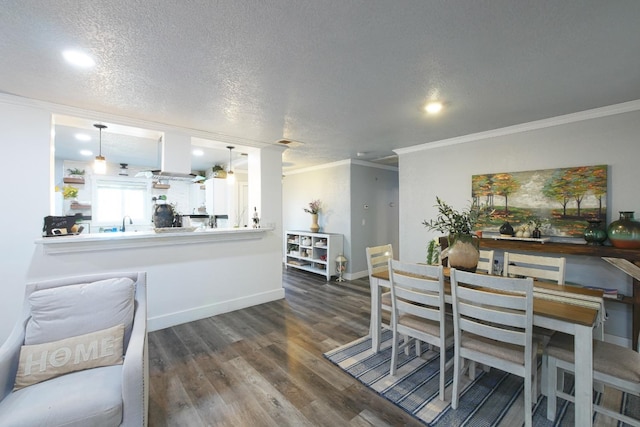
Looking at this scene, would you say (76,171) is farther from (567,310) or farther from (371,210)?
(567,310)

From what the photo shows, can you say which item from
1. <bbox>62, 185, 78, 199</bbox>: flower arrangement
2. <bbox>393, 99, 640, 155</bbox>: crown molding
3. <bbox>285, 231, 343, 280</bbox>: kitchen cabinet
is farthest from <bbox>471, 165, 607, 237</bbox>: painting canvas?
<bbox>62, 185, 78, 199</bbox>: flower arrangement

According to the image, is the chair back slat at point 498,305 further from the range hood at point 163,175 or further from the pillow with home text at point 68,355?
the range hood at point 163,175

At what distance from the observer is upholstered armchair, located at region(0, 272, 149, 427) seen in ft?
4.35

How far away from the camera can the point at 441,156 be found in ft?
13.9

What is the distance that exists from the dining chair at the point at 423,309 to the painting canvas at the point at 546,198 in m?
1.92

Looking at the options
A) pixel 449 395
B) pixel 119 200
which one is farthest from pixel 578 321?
pixel 119 200

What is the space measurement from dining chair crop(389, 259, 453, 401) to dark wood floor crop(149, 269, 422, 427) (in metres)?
0.52

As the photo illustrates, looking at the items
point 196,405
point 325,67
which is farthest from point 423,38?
point 196,405

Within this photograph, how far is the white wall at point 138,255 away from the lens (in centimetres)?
255

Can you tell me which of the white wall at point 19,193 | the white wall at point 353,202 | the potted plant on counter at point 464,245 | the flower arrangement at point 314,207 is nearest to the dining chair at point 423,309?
the potted plant on counter at point 464,245

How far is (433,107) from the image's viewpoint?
111 inches

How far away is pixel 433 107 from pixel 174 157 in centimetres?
313

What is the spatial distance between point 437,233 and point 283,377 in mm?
3175

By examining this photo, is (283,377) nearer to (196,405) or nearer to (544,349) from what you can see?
(196,405)
